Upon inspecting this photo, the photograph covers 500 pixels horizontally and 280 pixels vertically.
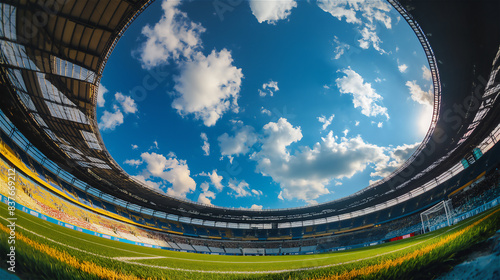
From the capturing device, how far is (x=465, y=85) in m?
17.0

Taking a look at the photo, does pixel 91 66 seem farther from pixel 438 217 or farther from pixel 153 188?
pixel 438 217

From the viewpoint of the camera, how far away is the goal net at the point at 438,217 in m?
23.0

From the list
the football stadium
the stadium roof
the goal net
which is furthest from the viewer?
the goal net

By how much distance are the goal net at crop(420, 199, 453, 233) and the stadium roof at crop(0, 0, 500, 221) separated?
6.58 metres

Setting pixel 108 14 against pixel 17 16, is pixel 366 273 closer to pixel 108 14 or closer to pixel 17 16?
pixel 108 14

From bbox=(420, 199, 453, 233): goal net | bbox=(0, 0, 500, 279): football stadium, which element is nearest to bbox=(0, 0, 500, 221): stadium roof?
bbox=(0, 0, 500, 279): football stadium

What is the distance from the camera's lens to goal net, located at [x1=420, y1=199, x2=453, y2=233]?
906 inches

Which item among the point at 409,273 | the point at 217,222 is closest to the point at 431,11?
the point at 409,273

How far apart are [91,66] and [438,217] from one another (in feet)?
135

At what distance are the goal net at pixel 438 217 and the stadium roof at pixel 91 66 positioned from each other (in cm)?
658

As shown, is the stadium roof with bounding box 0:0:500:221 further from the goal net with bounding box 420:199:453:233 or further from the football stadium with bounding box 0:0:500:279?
the goal net with bounding box 420:199:453:233

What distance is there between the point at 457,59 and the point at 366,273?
19751 mm

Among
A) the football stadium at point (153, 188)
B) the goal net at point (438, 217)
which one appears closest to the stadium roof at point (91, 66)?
the football stadium at point (153, 188)

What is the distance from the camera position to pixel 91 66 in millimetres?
14172
